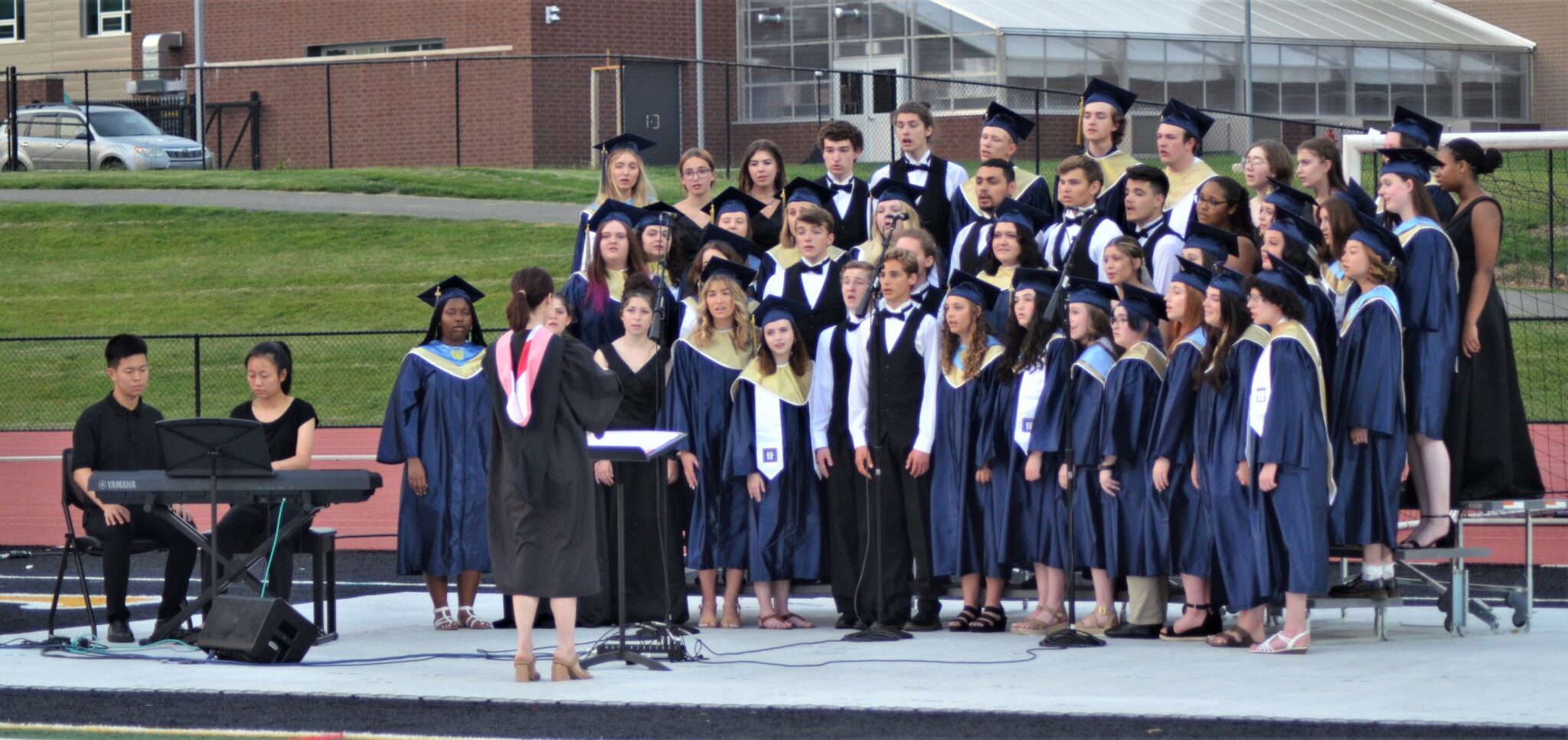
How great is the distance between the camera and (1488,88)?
39375mm

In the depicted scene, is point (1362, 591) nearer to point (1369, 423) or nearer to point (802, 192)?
point (1369, 423)

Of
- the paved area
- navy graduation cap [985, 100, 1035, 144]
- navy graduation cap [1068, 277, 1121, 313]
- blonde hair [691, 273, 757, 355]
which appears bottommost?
blonde hair [691, 273, 757, 355]

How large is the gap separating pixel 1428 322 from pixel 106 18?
40079 millimetres

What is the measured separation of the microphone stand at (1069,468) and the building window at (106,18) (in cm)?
3816

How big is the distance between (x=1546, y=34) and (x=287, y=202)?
25.4 metres

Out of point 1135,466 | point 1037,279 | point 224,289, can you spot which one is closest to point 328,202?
point 224,289

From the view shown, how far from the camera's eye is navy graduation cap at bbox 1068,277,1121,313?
9.77 m

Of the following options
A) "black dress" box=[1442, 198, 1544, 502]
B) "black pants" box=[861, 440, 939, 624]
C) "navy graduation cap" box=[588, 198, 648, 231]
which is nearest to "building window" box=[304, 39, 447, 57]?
"navy graduation cap" box=[588, 198, 648, 231]

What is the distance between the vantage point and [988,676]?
27.6 feet

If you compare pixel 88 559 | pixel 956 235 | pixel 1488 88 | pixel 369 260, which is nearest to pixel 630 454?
pixel 956 235

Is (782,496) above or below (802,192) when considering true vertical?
below

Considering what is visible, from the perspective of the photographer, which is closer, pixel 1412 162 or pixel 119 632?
pixel 1412 162

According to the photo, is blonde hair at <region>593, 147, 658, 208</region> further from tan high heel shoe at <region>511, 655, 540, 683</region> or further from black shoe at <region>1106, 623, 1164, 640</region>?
black shoe at <region>1106, 623, 1164, 640</region>

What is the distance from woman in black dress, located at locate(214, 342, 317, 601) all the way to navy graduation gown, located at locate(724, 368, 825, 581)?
2.19m
